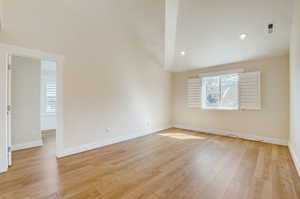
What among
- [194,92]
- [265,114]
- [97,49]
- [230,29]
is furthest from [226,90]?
[97,49]

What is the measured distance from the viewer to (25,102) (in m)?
3.48

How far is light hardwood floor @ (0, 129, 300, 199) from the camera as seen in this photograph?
69.7 inches

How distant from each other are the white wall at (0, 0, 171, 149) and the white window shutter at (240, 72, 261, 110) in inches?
104

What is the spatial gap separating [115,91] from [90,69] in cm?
86

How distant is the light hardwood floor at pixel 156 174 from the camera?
1.77m

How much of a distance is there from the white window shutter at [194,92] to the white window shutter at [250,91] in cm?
132

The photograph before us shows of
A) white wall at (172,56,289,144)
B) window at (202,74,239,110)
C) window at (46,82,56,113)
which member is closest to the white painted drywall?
white wall at (172,56,289,144)

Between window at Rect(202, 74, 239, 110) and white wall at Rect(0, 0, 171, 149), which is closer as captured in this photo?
white wall at Rect(0, 0, 171, 149)

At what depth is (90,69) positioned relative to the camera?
331 centimetres

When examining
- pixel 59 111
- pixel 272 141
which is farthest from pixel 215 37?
pixel 59 111

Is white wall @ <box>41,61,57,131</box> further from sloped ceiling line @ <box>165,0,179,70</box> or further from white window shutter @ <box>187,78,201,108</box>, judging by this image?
white window shutter @ <box>187,78,201,108</box>

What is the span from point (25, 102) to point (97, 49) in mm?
2199

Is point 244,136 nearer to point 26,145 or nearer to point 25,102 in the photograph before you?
point 26,145

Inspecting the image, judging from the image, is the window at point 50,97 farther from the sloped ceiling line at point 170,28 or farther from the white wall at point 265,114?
the white wall at point 265,114
